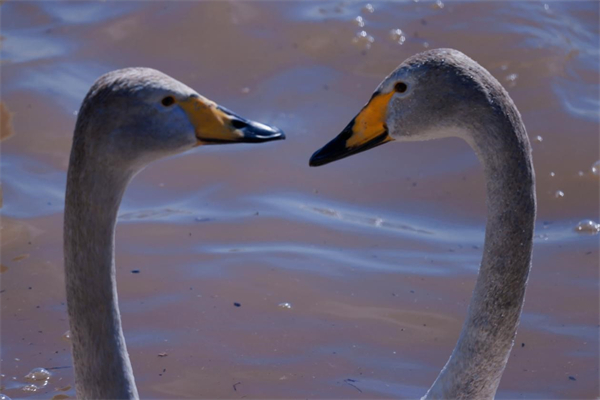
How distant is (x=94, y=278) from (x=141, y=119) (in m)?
0.60

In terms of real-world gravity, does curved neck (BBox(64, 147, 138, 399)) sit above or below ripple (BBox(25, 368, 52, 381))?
above

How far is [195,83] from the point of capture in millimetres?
7613

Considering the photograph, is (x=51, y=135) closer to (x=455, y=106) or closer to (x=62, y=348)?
(x=62, y=348)

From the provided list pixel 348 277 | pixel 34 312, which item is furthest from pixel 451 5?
pixel 34 312

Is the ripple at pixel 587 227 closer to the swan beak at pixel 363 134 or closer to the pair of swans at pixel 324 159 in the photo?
the pair of swans at pixel 324 159

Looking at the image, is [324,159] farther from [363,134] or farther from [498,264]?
[498,264]

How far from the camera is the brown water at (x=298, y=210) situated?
5.07 metres

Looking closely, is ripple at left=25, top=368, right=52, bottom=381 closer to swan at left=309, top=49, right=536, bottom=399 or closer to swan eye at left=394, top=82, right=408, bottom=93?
swan at left=309, top=49, right=536, bottom=399

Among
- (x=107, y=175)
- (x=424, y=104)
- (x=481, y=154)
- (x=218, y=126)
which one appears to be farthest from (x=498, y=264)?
(x=107, y=175)

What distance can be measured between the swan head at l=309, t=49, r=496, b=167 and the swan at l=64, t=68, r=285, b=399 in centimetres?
82

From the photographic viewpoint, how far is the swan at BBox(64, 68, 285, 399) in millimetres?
3176

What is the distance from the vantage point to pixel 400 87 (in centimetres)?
383

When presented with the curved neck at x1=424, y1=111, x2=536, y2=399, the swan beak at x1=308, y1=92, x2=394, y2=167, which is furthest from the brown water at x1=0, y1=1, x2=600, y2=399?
the swan beak at x1=308, y1=92, x2=394, y2=167

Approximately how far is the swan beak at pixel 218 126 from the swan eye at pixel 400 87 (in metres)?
0.59
